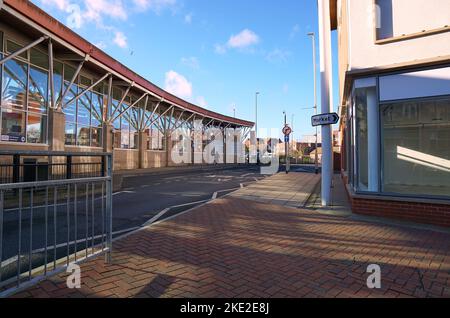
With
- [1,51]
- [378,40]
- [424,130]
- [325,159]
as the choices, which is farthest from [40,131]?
[424,130]

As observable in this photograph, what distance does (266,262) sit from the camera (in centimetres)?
455

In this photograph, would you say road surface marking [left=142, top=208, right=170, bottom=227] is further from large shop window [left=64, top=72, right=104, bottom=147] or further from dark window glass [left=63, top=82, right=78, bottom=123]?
dark window glass [left=63, top=82, right=78, bottom=123]

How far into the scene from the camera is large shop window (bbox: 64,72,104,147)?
20000mm

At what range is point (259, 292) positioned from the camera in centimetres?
357

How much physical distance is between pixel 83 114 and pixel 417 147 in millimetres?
19828

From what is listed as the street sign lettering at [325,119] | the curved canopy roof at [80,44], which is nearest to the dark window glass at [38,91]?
the curved canopy roof at [80,44]

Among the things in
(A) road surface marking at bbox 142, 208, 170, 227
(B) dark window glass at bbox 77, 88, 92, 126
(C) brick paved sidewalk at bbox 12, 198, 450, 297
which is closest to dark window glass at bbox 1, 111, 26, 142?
(B) dark window glass at bbox 77, 88, 92, 126

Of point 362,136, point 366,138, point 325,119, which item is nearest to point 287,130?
point 325,119

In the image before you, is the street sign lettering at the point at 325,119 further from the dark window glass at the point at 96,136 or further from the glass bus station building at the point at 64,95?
the dark window glass at the point at 96,136

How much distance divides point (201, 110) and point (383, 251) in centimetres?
3678

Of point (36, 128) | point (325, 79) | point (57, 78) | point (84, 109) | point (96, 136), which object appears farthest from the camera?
point (96, 136)

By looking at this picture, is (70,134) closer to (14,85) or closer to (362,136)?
(14,85)

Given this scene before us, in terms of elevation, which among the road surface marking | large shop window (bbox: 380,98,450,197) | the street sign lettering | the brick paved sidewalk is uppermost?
the street sign lettering

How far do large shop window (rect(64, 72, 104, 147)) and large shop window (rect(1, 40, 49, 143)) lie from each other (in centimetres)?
170
